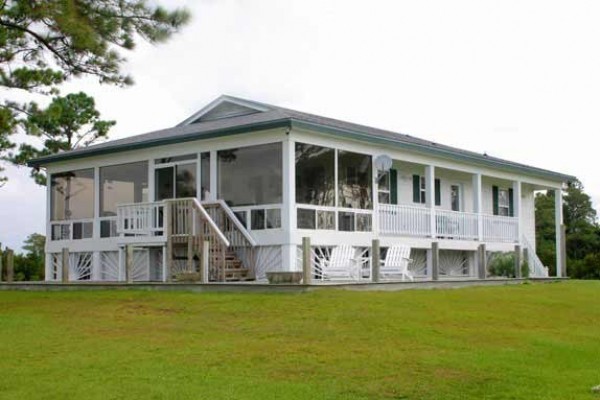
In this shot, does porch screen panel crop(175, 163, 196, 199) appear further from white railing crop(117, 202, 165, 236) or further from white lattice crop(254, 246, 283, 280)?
white lattice crop(254, 246, 283, 280)

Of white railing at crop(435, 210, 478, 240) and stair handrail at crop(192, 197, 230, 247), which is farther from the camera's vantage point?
white railing at crop(435, 210, 478, 240)

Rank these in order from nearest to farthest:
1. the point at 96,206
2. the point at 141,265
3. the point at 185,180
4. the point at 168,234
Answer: the point at 168,234
the point at 185,180
the point at 141,265
the point at 96,206

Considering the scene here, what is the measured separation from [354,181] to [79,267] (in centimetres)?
868

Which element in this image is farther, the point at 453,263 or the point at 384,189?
the point at 453,263

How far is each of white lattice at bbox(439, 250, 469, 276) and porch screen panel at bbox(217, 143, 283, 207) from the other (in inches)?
307

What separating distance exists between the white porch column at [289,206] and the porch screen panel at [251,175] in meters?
0.35

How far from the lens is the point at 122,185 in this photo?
2286 centimetres

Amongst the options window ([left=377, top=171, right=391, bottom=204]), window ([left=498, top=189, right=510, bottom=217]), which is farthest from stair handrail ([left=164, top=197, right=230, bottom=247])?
window ([left=498, top=189, right=510, bottom=217])

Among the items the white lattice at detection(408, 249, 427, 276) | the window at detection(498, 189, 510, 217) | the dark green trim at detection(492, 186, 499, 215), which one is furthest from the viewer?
the window at detection(498, 189, 510, 217)

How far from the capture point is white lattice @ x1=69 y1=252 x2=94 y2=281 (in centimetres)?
2330

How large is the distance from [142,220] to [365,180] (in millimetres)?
5960

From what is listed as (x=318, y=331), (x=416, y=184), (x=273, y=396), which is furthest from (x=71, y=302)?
(x=416, y=184)

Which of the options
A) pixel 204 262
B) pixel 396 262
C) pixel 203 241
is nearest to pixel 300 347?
pixel 204 262

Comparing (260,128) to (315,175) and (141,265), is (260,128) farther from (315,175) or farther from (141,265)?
(141,265)
